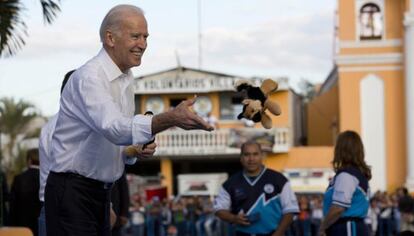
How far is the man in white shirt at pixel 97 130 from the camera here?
15.4ft

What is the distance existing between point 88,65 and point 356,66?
39.2 meters

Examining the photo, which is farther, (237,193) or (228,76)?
(228,76)

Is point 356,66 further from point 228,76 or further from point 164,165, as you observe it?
point 164,165

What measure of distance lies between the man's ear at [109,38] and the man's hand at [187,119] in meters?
0.63

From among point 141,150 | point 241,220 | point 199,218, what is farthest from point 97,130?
point 199,218

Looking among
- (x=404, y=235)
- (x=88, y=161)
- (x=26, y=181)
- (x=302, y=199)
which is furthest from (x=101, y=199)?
(x=302, y=199)

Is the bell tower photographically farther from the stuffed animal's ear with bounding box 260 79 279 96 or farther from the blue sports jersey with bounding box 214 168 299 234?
the stuffed animal's ear with bounding box 260 79 279 96

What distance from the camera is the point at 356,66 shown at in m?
43.4

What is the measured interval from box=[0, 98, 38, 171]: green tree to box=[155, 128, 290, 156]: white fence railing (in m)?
5.77

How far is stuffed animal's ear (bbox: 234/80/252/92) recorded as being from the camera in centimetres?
645

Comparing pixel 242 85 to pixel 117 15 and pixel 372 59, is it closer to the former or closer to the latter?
pixel 117 15

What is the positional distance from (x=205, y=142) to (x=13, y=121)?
8686 mm

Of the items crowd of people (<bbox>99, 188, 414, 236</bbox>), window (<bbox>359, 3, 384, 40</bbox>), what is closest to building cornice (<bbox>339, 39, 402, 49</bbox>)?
window (<bbox>359, 3, 384, 40</bbox>)

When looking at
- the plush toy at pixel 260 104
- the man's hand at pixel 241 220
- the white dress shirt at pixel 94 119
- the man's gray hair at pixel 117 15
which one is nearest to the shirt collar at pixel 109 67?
the white dress shirt at pixel 94 119
